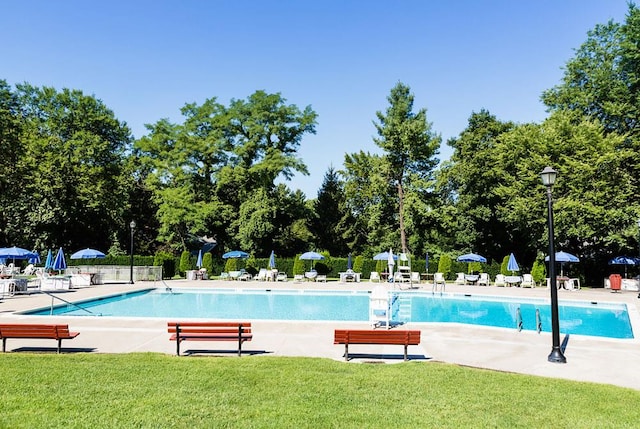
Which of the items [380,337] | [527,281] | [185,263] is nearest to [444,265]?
[527,281]

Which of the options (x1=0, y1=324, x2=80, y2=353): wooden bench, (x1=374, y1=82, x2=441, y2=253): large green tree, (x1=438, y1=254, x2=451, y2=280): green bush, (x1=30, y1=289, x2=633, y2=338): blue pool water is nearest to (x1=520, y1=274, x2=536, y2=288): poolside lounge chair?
(x1=438, y1=254, x2=451, y2=280): green bush

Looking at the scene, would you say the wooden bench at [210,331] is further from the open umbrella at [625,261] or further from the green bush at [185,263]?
the open umbrella at [625,261]

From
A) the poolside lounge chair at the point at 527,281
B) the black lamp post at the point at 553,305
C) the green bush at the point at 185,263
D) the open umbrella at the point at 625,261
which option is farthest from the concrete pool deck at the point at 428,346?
the green bush at the point at 185,263

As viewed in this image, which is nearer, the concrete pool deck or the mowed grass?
the mowed grass

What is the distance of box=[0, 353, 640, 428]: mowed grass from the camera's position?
207 inches

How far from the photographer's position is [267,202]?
130ft

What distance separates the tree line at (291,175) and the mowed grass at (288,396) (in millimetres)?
26219

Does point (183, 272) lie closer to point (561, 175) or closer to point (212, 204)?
point (212, 204)

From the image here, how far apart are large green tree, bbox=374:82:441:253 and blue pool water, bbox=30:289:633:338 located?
1500 centimetres

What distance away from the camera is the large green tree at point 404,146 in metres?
38.7

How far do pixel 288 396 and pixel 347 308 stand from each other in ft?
47.3

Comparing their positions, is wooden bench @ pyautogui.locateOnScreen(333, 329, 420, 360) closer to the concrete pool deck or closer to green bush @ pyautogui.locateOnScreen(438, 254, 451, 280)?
the concrete pool deck

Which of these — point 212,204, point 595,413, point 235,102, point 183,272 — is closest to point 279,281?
point 183,272

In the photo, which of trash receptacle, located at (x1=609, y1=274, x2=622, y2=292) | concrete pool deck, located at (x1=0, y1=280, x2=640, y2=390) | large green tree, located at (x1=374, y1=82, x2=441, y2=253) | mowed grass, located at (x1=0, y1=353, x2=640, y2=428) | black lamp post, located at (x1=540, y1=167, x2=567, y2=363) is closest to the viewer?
mowed grass, located at (x1=0, y1=353, x2=640, y2=428)
